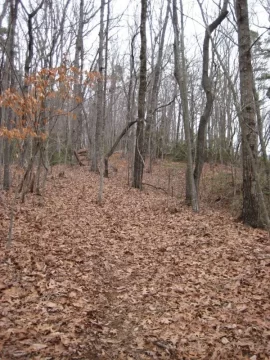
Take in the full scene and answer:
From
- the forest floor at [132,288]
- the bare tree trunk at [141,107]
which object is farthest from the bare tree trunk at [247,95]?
the bare tree trunk at [141,107]

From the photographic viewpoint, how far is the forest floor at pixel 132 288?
3402 millimetres

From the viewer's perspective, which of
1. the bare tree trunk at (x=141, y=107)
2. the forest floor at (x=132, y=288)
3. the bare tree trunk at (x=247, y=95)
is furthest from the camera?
the bare tree trunk at (x=141, y=107)

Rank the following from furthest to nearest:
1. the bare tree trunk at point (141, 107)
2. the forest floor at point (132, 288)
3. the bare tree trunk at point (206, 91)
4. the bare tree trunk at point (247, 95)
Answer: the bare tree trunk at point (141, 107) → the bare tree trunk at point (206, 91) → the bare tree trunk at point (247, 95) → the forest floor at point (132, 288)

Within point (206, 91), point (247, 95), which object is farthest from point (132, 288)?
point (206, 91)

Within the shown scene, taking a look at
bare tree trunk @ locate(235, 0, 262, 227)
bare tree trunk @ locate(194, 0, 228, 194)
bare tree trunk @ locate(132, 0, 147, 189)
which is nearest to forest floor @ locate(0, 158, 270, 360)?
bare tree trunk @ locate(235, 0, 262, 227)

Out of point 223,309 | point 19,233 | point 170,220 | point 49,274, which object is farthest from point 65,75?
point 223,309

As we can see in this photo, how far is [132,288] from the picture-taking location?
15.8 ft

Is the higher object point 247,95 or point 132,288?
point 247,95

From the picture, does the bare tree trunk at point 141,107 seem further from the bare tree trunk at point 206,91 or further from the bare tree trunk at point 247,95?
the bare tree trunk at point 247,95

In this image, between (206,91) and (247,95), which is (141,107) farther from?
(247,95)

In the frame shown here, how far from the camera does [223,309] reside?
414 centimetres

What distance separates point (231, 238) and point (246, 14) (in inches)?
199

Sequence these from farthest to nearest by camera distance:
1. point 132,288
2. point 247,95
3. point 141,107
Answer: point 141,107, point 247,95, point 132,288

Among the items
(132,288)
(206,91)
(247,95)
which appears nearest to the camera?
(132,288)
